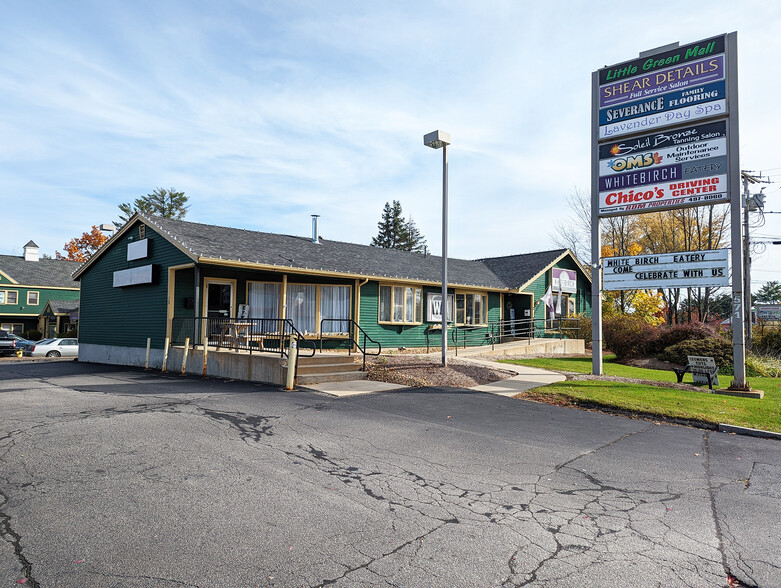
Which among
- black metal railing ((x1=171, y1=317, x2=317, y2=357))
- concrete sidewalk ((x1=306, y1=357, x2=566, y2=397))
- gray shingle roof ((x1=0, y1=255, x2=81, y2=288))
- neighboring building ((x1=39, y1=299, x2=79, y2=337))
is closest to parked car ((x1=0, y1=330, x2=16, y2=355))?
neighboring building ((x1=39, y1=299, x2=79, y2=337))

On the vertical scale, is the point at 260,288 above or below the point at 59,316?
above

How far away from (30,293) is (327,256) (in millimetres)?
38256

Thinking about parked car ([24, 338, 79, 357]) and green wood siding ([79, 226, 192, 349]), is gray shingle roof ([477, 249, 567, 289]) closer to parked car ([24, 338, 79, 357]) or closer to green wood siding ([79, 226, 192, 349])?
green wood siding ([79, 226, 192, 349])

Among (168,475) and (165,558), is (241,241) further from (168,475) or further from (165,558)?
(165,558)

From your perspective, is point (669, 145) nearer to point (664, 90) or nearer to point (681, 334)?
point (664, 90)

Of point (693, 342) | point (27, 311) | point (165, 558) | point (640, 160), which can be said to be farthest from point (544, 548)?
point (27, 311)

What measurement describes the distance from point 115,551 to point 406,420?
5363 mm

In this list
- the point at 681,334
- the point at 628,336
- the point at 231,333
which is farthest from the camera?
the point at 628,336

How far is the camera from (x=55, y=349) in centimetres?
2973

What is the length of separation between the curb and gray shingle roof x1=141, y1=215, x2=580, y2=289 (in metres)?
12.9

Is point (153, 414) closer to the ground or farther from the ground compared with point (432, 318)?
closer to the ground

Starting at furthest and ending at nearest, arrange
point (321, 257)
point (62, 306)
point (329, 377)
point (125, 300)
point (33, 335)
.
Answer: point (33, 335), point (62, 306), point (125, 300), point (321, 257), point (329, 377)

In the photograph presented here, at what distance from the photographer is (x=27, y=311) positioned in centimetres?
4609

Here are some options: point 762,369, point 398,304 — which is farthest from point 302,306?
point 762,369
